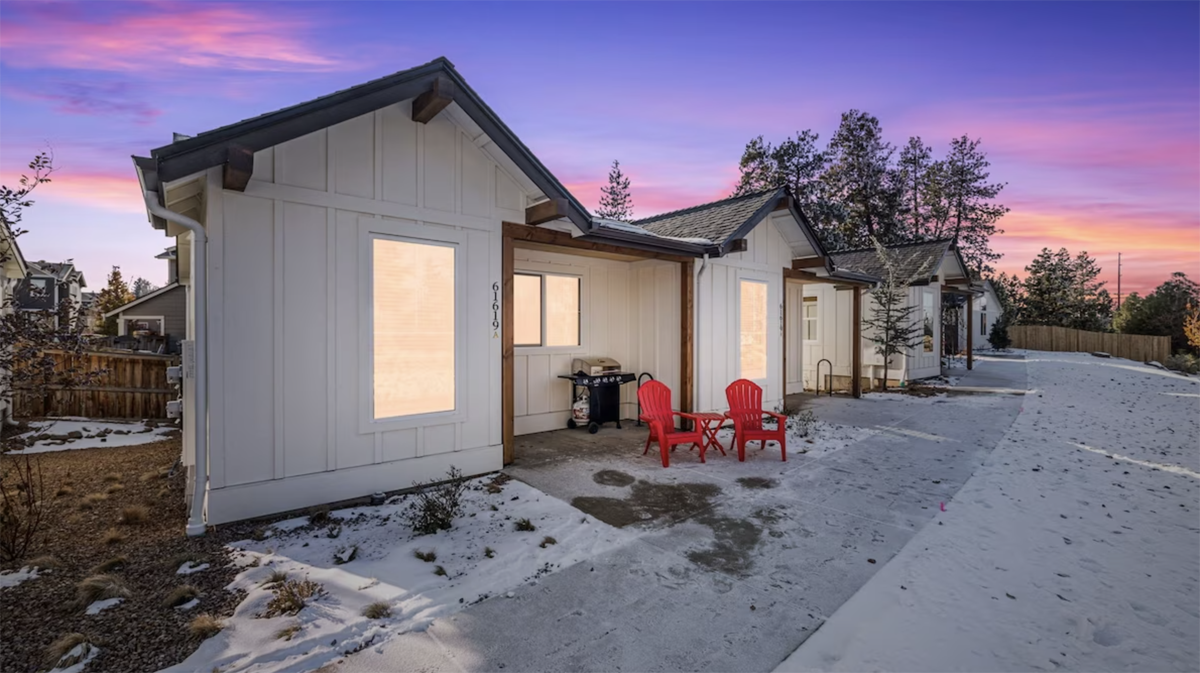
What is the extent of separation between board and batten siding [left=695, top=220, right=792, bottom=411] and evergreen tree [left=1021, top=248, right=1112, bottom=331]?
30.5 meters

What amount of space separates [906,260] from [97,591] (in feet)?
54.7

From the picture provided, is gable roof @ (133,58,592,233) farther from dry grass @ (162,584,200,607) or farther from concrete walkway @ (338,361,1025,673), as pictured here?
concrete walkway @ (338,361,1025,673)

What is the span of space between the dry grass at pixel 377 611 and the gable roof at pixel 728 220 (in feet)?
19.9

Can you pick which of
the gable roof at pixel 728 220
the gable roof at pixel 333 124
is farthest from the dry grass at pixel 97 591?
the gable roof at pixel 728 220

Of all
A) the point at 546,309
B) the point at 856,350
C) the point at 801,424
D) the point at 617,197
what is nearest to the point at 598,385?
the point at 546,309

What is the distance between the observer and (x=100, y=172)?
6801 millimetres

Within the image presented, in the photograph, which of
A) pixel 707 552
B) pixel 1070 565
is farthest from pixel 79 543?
pixel 1070 565

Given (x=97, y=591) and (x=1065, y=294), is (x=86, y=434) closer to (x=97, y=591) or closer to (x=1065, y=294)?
(x=97, y=591)

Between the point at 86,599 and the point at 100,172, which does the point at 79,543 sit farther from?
the point at 100,172

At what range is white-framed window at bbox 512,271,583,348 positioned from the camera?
7.33 m

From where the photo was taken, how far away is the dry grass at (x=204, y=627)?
2469 millimetres

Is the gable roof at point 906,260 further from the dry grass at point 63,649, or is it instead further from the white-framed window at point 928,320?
the dry grass at point 63,649

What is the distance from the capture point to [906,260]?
46.9 feet

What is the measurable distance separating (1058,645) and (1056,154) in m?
13.0
